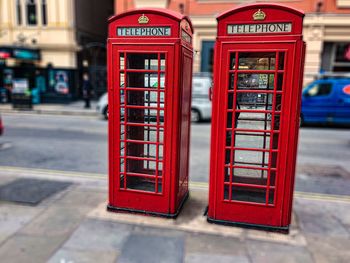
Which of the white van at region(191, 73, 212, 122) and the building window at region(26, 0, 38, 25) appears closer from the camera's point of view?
the white van at region(191, 73, 212, 122)

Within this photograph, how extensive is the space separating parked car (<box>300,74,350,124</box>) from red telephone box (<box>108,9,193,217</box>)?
10.6 m

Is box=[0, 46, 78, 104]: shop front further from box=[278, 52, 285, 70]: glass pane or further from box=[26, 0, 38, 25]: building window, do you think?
box=[278, 52, 285, 70]: glass pane

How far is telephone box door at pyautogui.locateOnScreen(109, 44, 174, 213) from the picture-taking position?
13.0 feet

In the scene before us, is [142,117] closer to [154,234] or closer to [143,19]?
[143,19]

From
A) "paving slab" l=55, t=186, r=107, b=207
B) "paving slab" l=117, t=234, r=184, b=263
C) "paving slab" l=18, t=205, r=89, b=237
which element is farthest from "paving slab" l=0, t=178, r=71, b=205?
"paving slab" l=117, t=234, r=184, b=263

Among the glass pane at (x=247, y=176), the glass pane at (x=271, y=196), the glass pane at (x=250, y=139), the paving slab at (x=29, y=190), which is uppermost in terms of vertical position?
the glass pane at (x=250, y=139)

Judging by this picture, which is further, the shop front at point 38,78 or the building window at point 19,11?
the building window at point 19,11

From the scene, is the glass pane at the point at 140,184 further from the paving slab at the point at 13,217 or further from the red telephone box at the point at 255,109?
the paving slab at the point at 13,217

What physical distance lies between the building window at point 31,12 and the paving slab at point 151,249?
21338 mm

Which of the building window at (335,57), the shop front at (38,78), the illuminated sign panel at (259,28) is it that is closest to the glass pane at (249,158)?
the illuminated sign panel at (259,28)

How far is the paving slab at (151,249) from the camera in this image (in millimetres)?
3398

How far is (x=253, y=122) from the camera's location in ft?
13.4

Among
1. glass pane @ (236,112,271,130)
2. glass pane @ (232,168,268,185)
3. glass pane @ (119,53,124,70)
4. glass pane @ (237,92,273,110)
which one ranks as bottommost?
glass pane @ (232,168,268,185)

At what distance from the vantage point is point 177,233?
3.94 m
